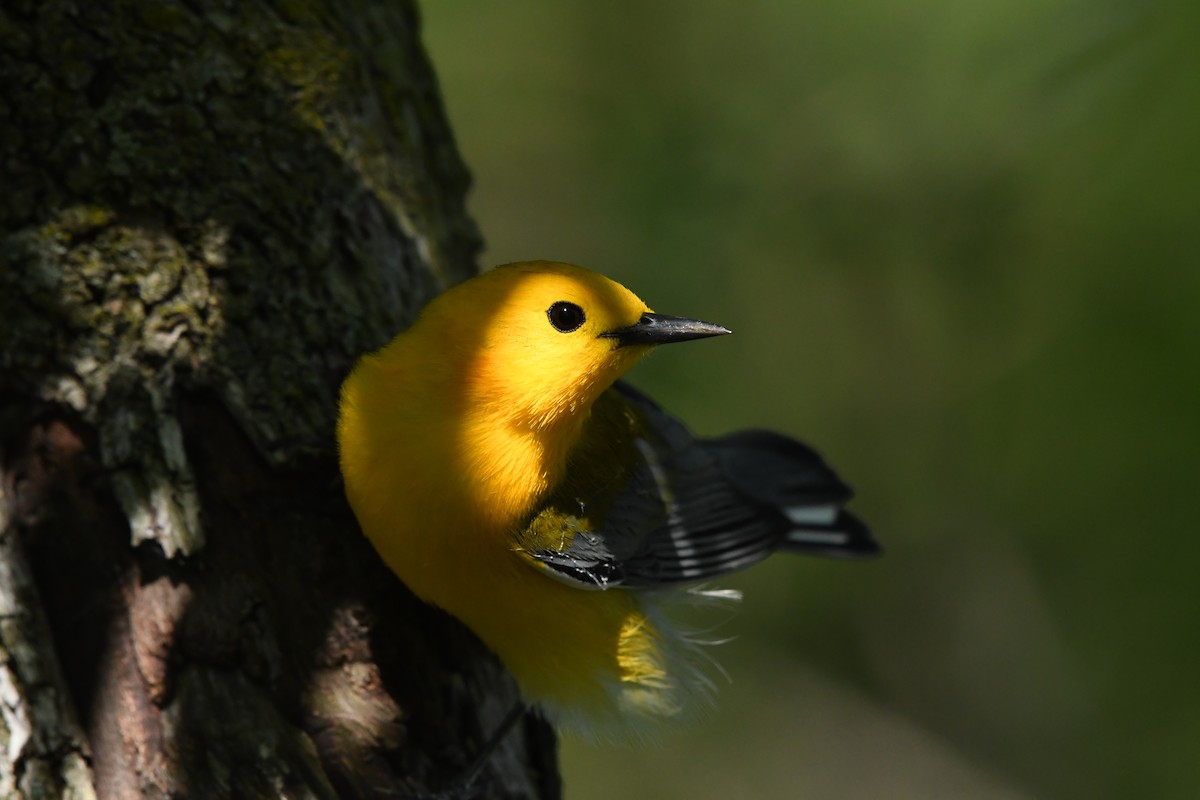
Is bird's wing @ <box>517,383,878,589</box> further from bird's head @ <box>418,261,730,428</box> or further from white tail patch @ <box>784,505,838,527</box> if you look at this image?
bird's head @ <box>418,261,730,428</box>

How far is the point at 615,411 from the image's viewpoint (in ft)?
12.7

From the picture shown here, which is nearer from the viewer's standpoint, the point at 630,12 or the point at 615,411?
the point at 615,411

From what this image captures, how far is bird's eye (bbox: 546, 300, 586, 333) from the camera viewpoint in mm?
3062

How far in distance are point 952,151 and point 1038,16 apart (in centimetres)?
178

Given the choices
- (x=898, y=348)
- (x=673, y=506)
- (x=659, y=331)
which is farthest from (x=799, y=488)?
(x=898, y=348)

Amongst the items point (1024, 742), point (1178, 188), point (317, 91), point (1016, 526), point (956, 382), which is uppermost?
point (317, 91)

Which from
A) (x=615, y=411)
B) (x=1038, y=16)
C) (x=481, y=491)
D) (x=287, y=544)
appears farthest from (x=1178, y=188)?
(x=287, y=544)

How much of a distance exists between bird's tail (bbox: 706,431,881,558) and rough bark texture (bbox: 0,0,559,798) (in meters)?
1.59

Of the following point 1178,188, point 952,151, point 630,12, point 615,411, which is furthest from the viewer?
point 630,12

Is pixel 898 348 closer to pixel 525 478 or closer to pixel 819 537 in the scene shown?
pixel 819 537

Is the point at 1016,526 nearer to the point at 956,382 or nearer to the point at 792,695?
the point at 956,382

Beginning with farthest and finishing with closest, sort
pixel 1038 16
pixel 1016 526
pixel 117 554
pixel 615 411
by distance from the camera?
pixel 1016 526 < pixel 1038 16 < pixel 615 411 < pixel 117 554

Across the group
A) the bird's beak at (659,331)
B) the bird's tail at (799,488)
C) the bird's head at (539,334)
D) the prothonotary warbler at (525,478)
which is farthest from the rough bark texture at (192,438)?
the bird's tail at (799,488)

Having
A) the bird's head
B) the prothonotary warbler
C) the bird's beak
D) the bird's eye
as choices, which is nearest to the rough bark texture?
the prothonotary warbler
